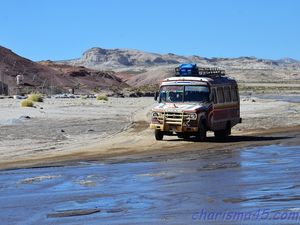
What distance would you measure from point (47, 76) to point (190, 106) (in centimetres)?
12139

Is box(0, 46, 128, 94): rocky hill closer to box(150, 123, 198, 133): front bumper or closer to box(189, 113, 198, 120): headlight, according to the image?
box(150, 123, 198, 133): front bumper

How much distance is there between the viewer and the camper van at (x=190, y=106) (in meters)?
26.2

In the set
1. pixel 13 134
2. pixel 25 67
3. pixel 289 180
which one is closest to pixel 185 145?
pixel 13 134

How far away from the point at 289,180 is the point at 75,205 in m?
4.62

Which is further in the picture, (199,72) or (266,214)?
(199,72)

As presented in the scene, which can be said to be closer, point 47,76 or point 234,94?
point 234,94

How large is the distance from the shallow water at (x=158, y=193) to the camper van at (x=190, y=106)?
20.4ft

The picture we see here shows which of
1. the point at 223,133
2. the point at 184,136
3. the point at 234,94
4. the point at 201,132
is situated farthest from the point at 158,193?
the point at 234,94

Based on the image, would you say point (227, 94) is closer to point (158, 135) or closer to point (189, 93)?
point (189, 93)

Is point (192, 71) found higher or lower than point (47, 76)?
lower

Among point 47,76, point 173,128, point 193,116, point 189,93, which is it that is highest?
point 47,76

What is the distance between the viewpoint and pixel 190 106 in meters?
26.4

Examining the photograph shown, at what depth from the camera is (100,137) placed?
30016 mm

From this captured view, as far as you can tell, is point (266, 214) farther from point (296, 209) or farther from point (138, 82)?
point (138, 82)
